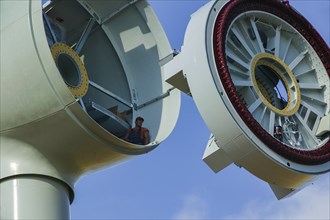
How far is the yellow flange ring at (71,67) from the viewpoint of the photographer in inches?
696

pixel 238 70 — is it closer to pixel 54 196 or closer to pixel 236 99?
pixel 236 99

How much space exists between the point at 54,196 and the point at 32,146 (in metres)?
1.08

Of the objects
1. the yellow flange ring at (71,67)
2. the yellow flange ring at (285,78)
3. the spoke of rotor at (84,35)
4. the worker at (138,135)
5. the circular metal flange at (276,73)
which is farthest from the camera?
the spoke of rotor at (84,35)

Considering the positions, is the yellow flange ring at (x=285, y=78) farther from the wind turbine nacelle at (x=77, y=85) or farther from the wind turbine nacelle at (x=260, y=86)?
the wind turbine nacelle at (x=77, y=85)

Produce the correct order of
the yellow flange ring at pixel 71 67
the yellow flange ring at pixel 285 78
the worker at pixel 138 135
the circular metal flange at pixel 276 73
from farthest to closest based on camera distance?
the worker at pixel 138 135
the yellow flange ring at pixel 285 78
the yellow flange ring at pixel 71 67
the circular metal flange at pixel 276 73

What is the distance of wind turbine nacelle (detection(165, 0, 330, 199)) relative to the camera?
1596 centimetres

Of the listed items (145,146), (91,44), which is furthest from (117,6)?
(145,146)

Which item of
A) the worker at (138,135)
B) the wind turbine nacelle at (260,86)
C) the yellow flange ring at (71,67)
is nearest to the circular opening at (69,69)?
the yellow flange ring at (71,67)

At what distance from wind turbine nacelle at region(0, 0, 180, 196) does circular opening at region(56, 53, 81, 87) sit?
2 centimetres

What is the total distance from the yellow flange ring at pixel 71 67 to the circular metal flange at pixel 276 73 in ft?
9.92

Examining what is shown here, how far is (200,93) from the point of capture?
1596 centimetres

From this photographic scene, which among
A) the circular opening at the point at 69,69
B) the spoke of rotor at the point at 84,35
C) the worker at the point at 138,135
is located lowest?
the worker at the point at 138,135

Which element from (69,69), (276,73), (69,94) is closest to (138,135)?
(69,69)

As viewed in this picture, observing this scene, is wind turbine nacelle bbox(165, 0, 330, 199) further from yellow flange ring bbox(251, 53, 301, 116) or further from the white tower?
the white tower
